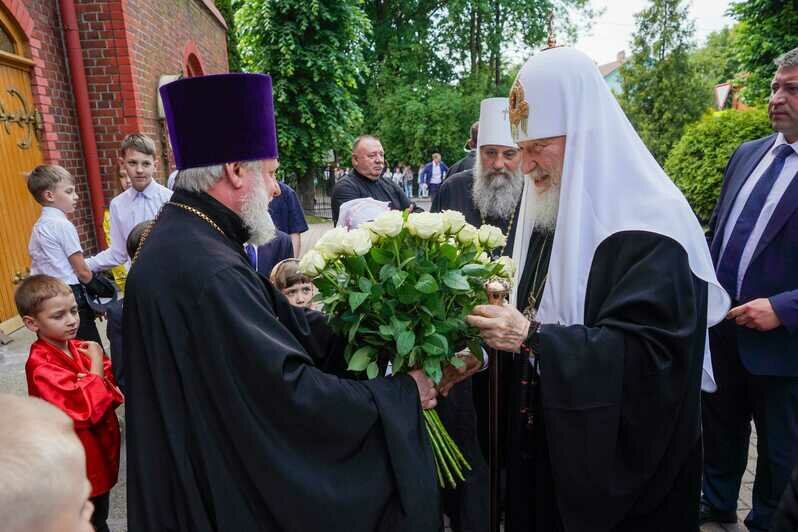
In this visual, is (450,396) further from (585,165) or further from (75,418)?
(75,418)

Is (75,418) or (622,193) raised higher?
(622,193)

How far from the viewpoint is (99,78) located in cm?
671

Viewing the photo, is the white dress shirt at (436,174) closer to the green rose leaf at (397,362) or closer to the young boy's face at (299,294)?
the young boy's face at (299,294)

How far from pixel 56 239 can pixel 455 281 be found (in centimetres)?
349

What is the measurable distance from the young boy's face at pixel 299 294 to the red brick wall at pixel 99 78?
4.23m

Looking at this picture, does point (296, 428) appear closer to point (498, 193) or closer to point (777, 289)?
point (777, 289)

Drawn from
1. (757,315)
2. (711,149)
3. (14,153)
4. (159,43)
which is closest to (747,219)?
(757,315)

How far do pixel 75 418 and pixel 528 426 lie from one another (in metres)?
2.20

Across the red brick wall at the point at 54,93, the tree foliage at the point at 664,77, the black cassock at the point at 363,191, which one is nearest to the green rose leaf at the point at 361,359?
the black cassock at the point at 363,191

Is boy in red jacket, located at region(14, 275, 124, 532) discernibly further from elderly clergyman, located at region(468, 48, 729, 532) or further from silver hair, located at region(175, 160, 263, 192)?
elderly clergyman, located at region(468, 48, 729, 532)

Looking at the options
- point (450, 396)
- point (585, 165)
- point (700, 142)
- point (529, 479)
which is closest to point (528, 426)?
point (529, 479)

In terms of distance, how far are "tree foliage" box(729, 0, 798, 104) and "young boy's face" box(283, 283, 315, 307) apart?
13.8 m

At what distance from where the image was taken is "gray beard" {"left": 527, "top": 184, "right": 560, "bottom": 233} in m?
2.29

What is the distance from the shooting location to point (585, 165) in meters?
2.03
